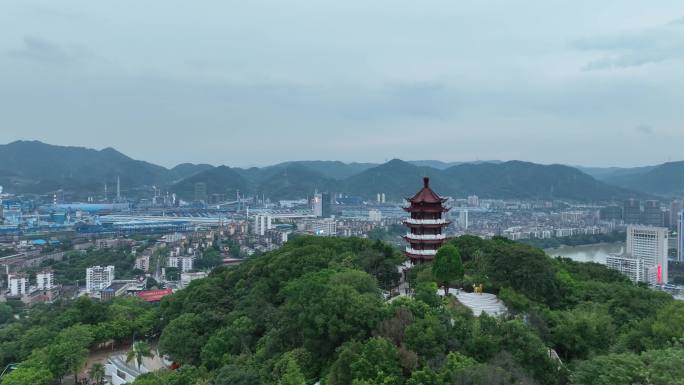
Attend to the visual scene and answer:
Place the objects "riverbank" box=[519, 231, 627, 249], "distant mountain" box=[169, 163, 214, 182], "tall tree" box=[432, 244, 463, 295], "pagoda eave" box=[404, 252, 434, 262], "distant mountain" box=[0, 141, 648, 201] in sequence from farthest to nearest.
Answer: "distant mountain" box=[169, 163, 214, 182]
"distant mountain" box=[0, 141, 648, 201]
"riverbank" box=[519, 231, 627, 249]
"pagoda eave" box=[404, 252, 434, 262]
"tall tree" box=[432, 244, 463, 295]

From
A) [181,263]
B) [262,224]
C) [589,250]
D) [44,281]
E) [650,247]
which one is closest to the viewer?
[44,281]

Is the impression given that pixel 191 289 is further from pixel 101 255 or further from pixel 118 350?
pixel 101 255

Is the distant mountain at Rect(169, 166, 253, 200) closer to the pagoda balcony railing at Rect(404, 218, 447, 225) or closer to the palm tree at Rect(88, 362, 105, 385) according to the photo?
the pagoda balcony railing at Rect(404, 218, 447, 225)

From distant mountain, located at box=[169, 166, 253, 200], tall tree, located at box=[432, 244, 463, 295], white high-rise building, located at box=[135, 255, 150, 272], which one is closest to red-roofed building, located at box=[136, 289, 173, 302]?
white high-rise building, located at box=[135, 255, 150, 272]

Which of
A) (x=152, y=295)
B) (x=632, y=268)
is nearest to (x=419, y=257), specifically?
(x=152, y=295)

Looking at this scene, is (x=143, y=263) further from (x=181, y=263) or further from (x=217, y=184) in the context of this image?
(x=217, y=184)

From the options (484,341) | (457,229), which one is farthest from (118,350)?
(457,229)
